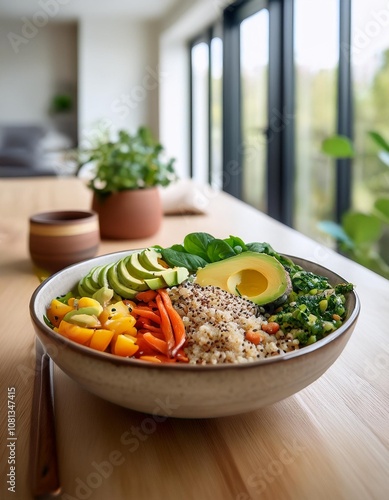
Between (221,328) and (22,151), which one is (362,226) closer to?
(221,328)

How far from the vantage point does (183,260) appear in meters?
0.87

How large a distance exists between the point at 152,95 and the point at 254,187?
12.7 ft

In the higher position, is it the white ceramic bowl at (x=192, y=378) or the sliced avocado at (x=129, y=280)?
the sliced avocado at (x=129, y=280)

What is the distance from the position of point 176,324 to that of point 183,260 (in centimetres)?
21

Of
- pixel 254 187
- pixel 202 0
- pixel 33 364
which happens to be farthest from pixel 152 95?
pixel 33 364

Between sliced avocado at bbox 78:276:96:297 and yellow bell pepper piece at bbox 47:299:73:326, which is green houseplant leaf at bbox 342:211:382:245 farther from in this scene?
yellow bell pepper piece at bbox 47:299:73:326

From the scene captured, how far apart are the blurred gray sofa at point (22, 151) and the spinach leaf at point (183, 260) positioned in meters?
Result: 6.79

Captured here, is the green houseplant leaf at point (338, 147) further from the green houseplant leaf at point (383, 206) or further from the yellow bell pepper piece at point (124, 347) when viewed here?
the yellow bell pepper piece at point (124, 347)

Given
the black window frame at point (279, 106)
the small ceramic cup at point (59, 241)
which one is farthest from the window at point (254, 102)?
the small ceramic cup at point (59, 241)

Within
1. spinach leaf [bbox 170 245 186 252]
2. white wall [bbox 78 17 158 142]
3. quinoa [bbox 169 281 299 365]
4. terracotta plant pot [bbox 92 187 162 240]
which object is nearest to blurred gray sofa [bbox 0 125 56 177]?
white wall [bbox 78 17 158 142]

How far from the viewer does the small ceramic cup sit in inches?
48.4

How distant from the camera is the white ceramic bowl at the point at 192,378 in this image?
0.53m

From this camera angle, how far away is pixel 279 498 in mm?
526

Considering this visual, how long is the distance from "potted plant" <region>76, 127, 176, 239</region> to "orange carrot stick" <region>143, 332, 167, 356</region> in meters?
0.91
